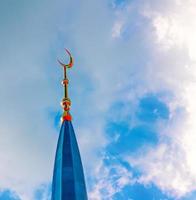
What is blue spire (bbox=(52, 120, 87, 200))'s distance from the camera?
28250mm

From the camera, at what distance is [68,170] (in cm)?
2941

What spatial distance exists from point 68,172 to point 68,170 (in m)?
0.16

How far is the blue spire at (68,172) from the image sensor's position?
92.7 feet

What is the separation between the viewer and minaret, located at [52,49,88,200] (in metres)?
28.3

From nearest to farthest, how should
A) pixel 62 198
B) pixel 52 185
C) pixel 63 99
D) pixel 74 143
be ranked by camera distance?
pixel 62 198 → pixel 52 185 → pixel 74 143 → pixel 63 99

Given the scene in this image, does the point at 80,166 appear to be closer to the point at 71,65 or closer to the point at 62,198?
the point at 62,198

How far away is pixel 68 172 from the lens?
29297mm

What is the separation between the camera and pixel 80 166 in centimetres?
3039

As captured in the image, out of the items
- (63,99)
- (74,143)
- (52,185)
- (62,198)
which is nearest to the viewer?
(62,198)

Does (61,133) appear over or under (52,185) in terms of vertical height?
over

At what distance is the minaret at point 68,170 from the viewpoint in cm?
2828

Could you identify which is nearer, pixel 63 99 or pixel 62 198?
pixel 62 198

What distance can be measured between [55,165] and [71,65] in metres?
9.05

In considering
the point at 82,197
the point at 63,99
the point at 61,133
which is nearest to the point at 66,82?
the point at 63,99
